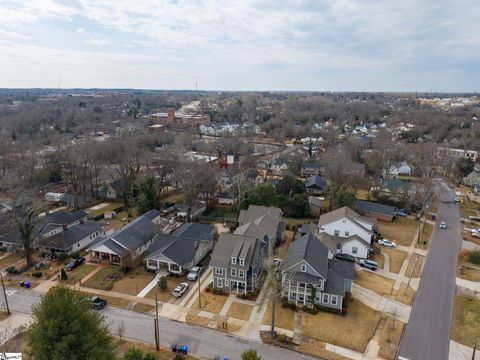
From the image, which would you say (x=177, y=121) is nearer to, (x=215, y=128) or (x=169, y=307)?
(x=215, y=128)

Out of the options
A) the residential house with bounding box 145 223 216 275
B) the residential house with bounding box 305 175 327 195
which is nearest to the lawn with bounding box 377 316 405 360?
the residential house with bounding box 145 223 216 275

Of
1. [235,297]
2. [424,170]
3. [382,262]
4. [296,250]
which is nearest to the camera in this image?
[235,297]

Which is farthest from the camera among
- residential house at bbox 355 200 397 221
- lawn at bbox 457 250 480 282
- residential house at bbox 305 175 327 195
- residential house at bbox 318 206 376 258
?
residential house at bbox 305 175 327 195

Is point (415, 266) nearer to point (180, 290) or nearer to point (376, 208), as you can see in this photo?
point (376, 208)

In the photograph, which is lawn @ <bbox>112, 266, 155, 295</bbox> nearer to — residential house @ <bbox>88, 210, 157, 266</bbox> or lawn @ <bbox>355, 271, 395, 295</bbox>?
residential house @ <bbox>88, 210, 157, 266</bbox>

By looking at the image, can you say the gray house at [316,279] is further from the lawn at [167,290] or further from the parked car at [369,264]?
the lawn at [167,290]

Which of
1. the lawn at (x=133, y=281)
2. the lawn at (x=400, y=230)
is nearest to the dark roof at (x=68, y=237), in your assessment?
the lawn at (x=133, y=281)

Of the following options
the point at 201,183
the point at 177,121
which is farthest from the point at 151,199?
the point at 177,121
